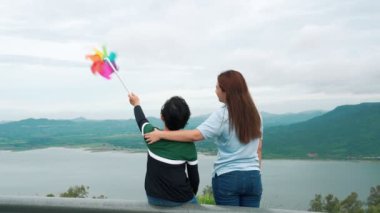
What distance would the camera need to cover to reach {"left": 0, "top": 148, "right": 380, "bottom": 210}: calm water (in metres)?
53.2

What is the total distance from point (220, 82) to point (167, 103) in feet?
1.13

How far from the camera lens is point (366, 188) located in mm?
64062

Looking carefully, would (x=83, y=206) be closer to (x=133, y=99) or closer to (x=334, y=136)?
(x=133, y=99)

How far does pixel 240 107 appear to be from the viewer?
2.65 metres

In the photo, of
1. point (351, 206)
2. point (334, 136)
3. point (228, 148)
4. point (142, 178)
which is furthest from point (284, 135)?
point (228, 148)

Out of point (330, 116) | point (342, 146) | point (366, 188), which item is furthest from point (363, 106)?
point (366, 188)

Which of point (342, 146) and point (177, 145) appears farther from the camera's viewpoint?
point (342, 146)

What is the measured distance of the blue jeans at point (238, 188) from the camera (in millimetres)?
2699

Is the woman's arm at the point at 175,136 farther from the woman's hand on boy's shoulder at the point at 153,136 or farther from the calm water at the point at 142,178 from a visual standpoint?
the calm water at the point at 142,178

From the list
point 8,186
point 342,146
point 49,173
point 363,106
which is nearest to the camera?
point 8,186

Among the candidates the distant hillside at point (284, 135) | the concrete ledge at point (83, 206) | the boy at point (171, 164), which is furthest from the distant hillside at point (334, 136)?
the concrete ledge at point (83, 206)

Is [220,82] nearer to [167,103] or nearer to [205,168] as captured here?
[167,103]

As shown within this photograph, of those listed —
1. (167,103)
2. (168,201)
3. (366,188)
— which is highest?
(167,103)

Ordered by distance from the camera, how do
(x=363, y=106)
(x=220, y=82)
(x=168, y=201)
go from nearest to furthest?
(x=168, y=201)
(x=220, y=82)
(x=363, y=106)
